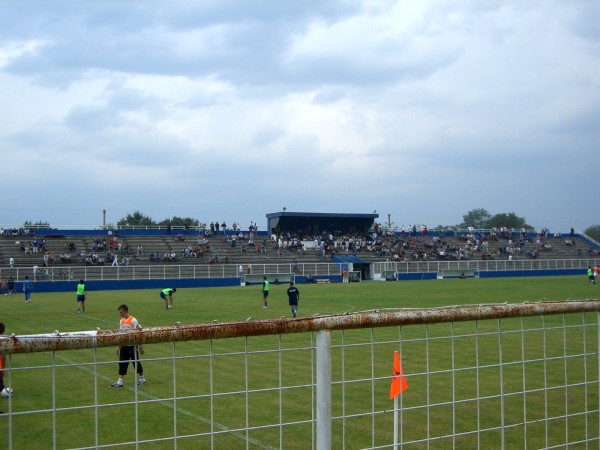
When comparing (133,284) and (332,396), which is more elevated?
(332,396)

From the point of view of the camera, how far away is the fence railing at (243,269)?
50.2 meters

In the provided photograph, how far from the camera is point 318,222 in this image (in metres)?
77.9

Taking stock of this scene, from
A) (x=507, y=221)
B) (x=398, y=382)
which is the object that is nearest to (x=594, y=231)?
(x=507, y=221)

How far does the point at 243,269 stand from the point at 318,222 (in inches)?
886

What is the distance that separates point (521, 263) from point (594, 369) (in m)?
57.4

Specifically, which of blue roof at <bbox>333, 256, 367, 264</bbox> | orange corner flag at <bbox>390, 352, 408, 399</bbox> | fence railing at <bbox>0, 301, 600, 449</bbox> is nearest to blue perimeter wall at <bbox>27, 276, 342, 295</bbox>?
blue roof at <bbox>333, 256, 367, 264</bbox>

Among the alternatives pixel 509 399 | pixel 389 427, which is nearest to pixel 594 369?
pixel 509 399

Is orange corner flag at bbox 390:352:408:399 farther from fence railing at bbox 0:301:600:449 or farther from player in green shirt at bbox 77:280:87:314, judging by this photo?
player in green shirt at bbox 77:280:87:314

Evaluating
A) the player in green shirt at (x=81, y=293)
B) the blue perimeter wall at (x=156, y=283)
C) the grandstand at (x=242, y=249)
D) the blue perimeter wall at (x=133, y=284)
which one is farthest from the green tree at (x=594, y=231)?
the player in green shirt at (x=81, y=293)

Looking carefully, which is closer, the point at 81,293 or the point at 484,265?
the point at 81,293

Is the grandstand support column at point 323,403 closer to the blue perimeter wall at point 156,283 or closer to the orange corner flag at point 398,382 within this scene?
the orange corner flag at point 398,382

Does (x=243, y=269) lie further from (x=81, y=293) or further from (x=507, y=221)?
(x=507, y=221)

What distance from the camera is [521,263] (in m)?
67.8

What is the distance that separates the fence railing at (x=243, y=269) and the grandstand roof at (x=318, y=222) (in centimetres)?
1428
